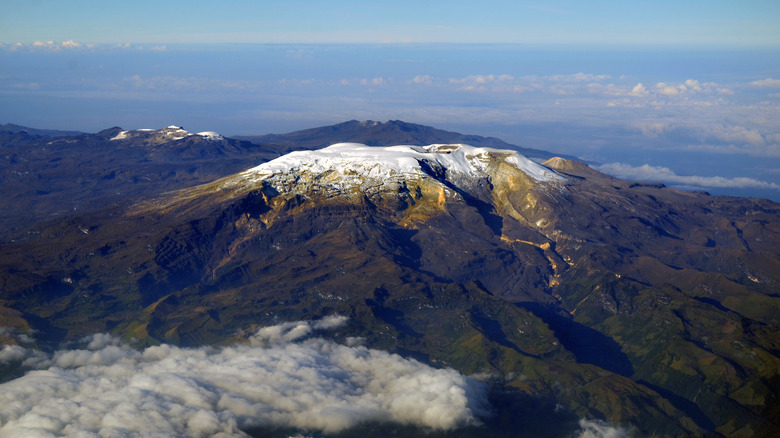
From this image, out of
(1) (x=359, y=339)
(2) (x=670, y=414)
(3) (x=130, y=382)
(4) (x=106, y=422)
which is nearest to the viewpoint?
(4) (x=106, y=422)

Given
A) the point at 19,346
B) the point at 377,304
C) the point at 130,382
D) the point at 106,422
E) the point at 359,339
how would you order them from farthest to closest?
the point at 377,304
the point at 359,339
the point at 19,346
the point at 130,382
the point at 106,422

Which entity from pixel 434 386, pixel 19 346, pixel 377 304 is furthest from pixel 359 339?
pixel 19 346

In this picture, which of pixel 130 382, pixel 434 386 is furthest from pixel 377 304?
pixel 130 382

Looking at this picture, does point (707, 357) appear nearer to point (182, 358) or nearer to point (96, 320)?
point (182, 358)

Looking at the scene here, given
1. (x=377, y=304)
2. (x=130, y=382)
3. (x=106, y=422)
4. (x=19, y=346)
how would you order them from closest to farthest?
(x=106, y=422)
(x=130, y=382)
(x=19, y=346)
(x=377, y=304)

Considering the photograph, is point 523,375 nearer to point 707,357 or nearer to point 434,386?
point 434,386

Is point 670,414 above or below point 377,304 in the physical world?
below

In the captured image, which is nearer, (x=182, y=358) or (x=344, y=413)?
(x=344, y=413)

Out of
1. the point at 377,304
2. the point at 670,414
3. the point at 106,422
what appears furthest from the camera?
the point at 377,304

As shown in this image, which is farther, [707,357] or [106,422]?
[707,357]
